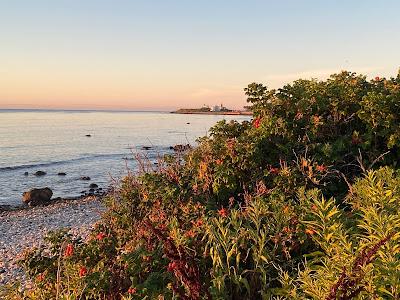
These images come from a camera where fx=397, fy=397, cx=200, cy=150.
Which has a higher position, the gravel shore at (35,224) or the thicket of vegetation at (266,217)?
the thicket of vegetation at (266,217)

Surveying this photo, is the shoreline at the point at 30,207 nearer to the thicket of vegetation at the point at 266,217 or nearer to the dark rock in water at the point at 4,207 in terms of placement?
the dark rock in water at the point at 4,207

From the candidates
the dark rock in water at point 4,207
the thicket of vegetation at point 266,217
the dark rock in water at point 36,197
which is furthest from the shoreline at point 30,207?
the thicket of vegetation at point 266,217

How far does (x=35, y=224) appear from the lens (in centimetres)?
1611

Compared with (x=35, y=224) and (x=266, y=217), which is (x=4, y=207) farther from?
(x=266, y=217)

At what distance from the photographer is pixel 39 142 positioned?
166 ft

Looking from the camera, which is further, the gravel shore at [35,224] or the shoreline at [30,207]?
→ the shoreline at [30,207]

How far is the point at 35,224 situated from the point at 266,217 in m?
14.2

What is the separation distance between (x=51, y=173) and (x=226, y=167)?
27.3 meters

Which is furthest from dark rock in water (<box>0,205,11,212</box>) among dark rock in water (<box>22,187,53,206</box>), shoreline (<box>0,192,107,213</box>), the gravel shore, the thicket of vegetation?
the thicket of vegetation

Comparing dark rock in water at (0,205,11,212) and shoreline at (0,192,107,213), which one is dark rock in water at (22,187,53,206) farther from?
dark rock in water at (0,205,11,212)

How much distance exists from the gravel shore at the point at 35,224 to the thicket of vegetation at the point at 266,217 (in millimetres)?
5907

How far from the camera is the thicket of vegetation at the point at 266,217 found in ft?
10.5

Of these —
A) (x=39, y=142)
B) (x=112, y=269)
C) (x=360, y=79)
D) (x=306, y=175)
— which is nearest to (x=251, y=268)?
(x=112, y=269)

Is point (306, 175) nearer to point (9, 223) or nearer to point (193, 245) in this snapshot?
point (193, 245)
